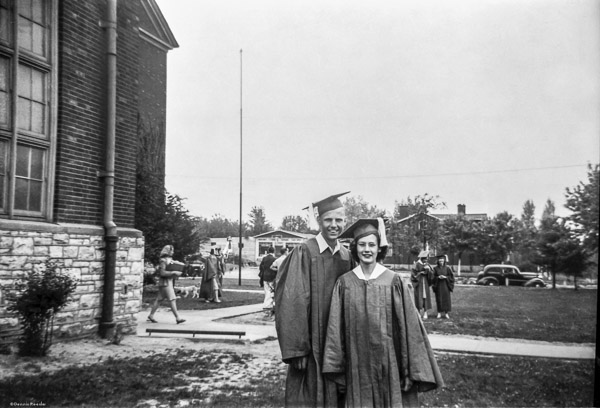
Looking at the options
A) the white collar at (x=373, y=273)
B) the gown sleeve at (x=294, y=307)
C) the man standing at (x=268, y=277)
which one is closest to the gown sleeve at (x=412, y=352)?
the white collar at (x=373, y=273)

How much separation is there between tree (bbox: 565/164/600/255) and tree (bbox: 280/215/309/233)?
302cm

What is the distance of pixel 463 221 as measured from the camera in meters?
6.66

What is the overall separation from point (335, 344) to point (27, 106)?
420 cm

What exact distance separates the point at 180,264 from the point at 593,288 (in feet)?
19.2

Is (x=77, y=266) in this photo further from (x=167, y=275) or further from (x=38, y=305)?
(x=167, y=275)

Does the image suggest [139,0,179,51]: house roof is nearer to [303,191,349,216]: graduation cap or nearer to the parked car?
[303,191,349,216]: graduation cap

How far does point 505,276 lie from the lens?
8109 millimetres

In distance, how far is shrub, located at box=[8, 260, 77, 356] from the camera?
15.3 ft

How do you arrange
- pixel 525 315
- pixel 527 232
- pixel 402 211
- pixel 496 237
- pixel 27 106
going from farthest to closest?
pixel 525 315 < pixel 402 211 < pixel 496 237 < pixel 527 232 < pixel 27 106

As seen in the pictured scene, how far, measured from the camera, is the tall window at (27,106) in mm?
4848

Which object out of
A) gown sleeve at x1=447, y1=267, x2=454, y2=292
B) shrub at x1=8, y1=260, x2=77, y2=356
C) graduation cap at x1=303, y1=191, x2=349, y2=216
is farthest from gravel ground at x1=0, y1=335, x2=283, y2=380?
gown sleeve at x1=447, y1=267, x2=454, y2=292

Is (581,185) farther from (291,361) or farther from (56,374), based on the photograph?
(56,374)

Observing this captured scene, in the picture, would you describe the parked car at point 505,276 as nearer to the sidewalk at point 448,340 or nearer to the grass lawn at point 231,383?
the sidewalk at point 448,340

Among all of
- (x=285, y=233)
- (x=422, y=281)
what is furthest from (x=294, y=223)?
(x=422, y=281)
